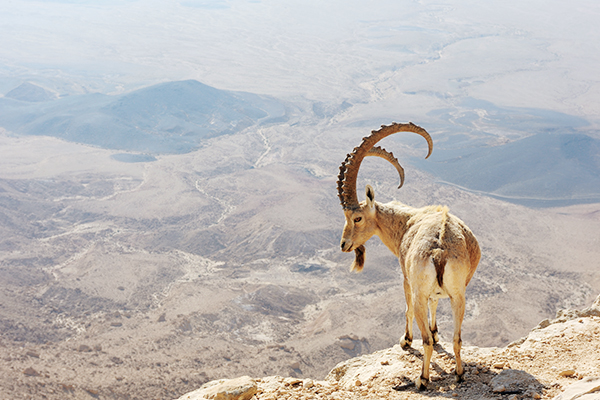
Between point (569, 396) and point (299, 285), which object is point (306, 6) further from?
point (569, 396)

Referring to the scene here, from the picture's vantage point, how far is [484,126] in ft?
235

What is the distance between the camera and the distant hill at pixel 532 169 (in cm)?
5172

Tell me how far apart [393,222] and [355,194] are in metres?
0.63

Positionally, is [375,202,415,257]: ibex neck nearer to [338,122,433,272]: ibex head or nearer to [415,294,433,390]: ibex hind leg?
[338,122,433,272]: ibex head

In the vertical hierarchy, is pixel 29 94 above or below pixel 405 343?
below

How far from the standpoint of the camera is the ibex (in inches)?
212

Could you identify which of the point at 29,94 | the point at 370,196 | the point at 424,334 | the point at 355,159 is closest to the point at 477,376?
the point at 424,334

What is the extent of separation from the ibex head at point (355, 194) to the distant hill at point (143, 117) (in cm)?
5890

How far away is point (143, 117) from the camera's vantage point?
231 ft

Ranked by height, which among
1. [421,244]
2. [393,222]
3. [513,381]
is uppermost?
[421,244]

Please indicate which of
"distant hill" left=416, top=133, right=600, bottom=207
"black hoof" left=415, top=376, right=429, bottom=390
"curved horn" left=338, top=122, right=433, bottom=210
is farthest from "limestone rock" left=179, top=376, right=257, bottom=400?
"distant hill" left=416, top=133, right=600, bottom=207

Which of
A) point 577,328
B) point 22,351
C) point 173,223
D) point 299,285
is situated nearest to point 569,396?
point 577,328

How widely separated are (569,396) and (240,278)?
29.2 metres

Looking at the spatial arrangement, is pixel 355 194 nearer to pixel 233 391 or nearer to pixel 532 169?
pixel 233 391
